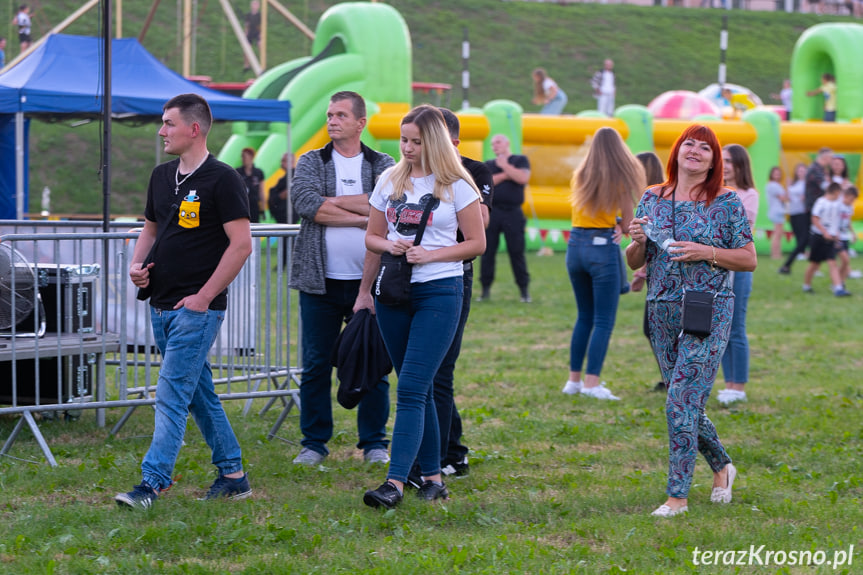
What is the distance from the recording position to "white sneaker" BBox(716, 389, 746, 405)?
305 inches

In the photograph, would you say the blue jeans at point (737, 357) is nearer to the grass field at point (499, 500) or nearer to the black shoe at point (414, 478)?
the grass field at point (499, 500)

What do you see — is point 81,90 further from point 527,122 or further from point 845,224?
point 845,224

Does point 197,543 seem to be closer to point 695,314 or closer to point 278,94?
point 695,314

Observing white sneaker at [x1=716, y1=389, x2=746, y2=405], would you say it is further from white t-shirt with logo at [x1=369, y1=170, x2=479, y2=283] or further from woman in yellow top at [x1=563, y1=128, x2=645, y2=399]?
white t-shirt with logo at [x1=369, y1=170, x2=479, y2=283]

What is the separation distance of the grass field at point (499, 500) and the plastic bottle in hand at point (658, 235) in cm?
127

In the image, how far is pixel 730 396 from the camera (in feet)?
25.5

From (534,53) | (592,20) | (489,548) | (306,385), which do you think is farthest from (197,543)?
(592,20)

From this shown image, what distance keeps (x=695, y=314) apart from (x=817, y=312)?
8.73 meters

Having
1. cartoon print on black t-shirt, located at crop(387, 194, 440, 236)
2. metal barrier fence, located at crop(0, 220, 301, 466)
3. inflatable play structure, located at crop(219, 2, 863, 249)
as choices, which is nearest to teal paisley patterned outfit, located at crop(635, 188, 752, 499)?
cartoon print on black t-shirt, located at crop(387, 194, 440, 236)

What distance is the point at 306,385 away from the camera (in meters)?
6.00

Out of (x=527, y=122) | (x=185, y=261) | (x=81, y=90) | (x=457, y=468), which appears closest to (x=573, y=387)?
(x=457, y=468)

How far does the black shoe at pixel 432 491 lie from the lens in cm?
518

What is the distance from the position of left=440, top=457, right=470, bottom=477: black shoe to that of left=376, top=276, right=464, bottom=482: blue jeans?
2.35 feet

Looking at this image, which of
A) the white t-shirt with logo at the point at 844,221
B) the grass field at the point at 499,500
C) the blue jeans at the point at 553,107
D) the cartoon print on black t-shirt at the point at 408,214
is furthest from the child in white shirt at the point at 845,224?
the cartoon print on black t-shirt at the point at 408,214
